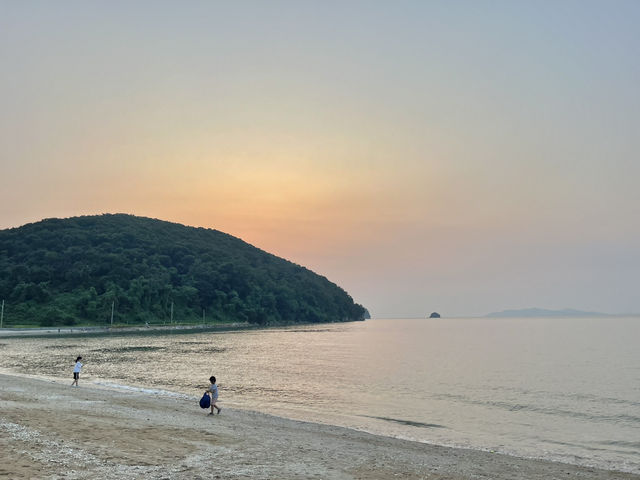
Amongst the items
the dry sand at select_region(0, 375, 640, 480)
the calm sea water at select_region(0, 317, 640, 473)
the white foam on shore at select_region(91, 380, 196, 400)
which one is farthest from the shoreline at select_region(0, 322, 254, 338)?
the dry sand at select_region(0, 375, 640, 480)

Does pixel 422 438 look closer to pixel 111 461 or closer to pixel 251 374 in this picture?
pixel 111 461

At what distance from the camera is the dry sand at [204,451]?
15289mm

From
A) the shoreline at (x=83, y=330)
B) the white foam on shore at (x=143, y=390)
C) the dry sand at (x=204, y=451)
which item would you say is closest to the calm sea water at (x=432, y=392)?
the white foam on shore at (x=143, y=390)

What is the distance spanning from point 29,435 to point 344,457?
12.2 m

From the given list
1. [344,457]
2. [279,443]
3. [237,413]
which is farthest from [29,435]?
[237,413]

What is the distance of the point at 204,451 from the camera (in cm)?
1842

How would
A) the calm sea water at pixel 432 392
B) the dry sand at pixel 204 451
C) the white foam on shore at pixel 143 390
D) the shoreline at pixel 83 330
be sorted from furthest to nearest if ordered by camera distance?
the shoreline at pixel 83 330 < the white foam on shore at pixel 143 390 < the calm sea water at pixel 432 392 < the dry sand at pixel 204 451

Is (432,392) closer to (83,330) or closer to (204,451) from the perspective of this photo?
(204,451)

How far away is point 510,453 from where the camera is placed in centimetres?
2523

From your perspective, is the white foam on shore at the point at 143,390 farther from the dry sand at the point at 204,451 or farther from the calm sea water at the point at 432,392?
the dry sand at the point at 204,451

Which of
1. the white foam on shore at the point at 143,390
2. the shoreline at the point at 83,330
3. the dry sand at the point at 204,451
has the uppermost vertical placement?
the dry sand at the point at 204,451

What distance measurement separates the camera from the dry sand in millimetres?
15289

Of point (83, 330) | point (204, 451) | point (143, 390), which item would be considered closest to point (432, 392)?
point (143, 390)

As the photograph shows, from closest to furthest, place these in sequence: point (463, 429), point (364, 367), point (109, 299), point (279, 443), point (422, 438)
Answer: point (279, 443), point (422, 438), point (463, 429), point (364, 367), point (109, 299)
